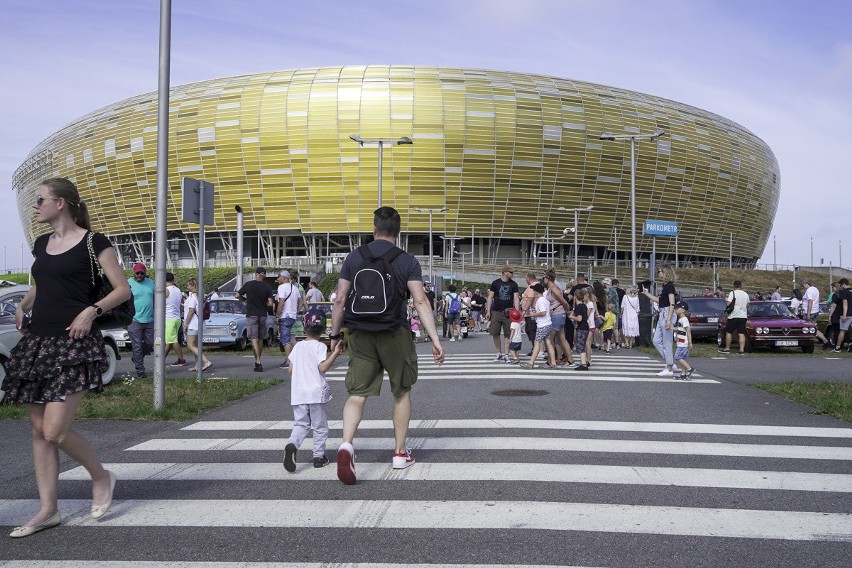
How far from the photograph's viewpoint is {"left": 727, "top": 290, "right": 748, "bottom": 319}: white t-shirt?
19203mm

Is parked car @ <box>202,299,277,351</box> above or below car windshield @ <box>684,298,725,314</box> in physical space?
below

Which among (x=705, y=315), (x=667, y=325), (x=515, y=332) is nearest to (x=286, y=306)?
(x=515, y=332)

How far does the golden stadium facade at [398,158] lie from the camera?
70.1 m

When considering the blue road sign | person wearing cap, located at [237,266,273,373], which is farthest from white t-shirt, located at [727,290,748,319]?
person wearing cap, located at [237,266,273,373]

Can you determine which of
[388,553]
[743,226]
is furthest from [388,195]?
[388,553]

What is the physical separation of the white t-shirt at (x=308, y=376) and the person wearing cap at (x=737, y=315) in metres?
15.2

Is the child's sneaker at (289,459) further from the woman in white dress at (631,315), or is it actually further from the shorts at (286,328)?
the woman in white dress at (631,315)

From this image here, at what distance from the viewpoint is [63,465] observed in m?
6.31

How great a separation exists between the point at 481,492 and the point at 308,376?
1.71 metres

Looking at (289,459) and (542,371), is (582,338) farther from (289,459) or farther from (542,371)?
(289,459)

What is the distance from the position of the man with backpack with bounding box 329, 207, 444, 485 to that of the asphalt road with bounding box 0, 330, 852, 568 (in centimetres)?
52

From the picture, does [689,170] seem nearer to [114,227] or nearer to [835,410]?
[114,227]

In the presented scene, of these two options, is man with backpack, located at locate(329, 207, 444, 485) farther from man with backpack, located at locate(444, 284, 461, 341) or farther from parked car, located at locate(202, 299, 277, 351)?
man with backpack, located at locate(444, 284, 461, 341)

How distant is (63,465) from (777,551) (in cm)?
505
